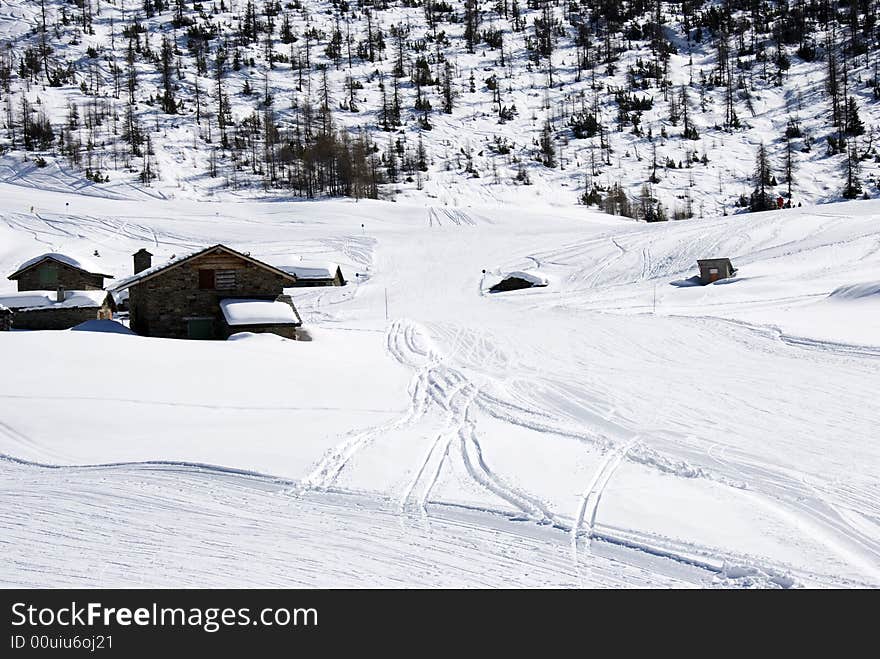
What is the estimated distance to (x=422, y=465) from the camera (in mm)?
11734

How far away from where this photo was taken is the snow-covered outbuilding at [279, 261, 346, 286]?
47438 millimetres

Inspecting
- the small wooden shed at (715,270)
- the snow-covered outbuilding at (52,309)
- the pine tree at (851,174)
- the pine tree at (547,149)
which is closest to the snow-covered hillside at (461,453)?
the small wooden shed at (715,270)

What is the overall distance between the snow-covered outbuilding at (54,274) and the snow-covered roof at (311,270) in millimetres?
11230

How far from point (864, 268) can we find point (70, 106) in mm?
78468

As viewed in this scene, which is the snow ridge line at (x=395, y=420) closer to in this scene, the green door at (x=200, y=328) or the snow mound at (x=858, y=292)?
the green door at (x=200, y=328)

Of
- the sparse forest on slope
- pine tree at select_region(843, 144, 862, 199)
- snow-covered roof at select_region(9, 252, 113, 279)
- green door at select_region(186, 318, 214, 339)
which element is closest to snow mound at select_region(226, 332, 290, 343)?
green door at select_region(186, 318, 214, 339)

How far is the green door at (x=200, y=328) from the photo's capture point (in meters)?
27.9

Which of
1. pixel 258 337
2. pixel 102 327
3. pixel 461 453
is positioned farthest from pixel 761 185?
pixel 461 453

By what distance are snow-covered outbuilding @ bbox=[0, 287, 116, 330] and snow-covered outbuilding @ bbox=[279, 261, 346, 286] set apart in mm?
15561

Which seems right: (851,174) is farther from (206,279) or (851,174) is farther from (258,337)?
(258,337)

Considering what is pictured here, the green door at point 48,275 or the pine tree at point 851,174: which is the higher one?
the pine tree at point 851,174

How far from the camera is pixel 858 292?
97.8 ft

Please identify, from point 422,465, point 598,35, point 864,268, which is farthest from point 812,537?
point 598,35

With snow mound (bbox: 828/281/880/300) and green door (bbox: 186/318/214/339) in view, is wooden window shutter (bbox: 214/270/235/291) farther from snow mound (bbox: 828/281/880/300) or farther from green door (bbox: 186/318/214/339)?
snow mound (bbox: 828/281/880/300)
